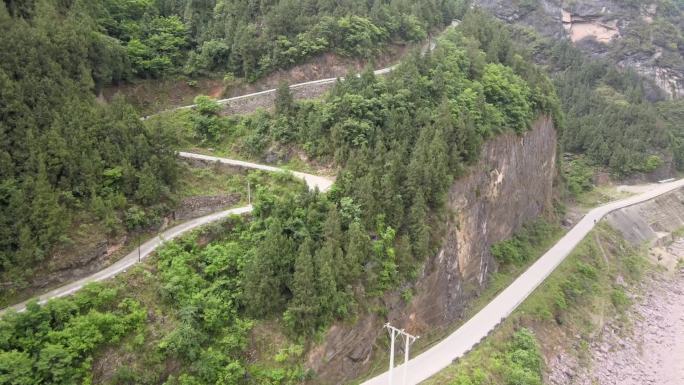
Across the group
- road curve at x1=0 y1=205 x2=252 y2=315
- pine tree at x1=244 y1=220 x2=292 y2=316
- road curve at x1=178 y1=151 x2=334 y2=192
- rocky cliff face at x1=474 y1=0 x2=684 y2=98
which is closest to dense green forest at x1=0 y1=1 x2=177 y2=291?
road curve at x1=0 y1=205 x2=252 y2=315

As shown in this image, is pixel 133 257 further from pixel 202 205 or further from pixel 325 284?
pixel 325 284

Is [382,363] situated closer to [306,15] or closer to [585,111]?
[306,15]

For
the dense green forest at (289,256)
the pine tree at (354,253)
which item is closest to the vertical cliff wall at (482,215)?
the dense green forest at (289,256)

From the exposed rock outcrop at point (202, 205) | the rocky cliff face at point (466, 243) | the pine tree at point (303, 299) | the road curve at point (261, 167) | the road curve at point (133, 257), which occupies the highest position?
the road curve at point (261, 167)

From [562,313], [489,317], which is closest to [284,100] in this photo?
[489,317]

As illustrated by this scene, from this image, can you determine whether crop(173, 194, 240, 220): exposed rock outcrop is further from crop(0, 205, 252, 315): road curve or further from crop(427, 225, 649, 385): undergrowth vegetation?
crop(427, 225, 649, 385): undergrowth vegetation

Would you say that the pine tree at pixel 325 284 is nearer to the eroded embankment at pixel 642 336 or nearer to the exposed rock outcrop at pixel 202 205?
the exposed rock outcrop at pixel 202 205
